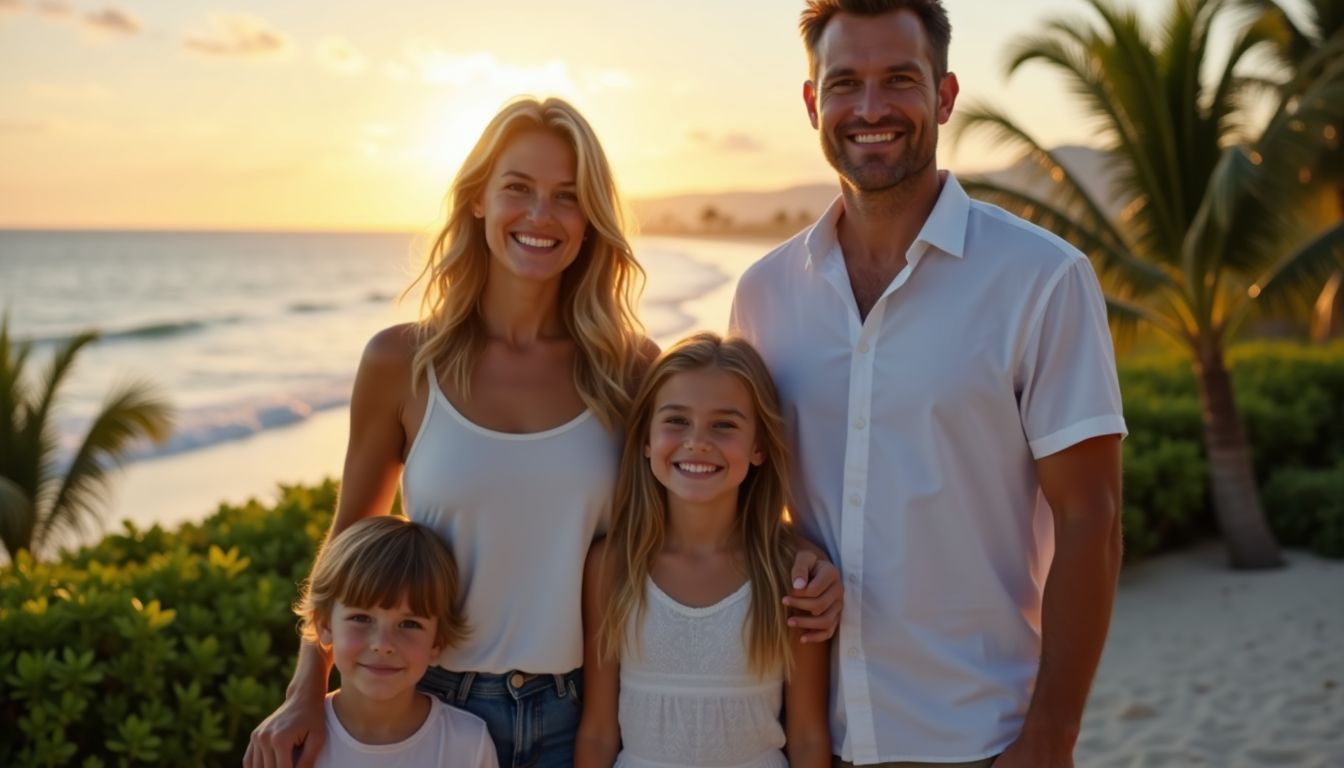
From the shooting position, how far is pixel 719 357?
3150mm

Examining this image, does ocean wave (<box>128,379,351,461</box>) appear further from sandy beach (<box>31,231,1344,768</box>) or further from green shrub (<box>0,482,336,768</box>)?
green shrub (<box>0,482,336,768</box>)

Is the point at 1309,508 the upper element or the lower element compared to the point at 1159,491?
lower

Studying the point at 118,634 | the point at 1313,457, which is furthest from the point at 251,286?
the point at 118,634

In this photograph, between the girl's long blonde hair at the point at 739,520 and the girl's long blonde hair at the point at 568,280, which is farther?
the girl's long blonde hair at the point at 568,280

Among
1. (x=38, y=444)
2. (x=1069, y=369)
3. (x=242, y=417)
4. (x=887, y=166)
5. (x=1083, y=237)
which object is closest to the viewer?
(x=1069, y=369)

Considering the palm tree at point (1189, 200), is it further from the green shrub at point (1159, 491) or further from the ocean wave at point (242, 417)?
the ocean wave at point (242, 417)

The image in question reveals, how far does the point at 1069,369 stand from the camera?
8.87 feet

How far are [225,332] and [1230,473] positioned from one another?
32.2m

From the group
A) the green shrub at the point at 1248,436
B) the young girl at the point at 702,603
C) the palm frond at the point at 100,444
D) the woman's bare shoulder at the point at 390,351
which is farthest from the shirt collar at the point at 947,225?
the palm frond at the point at 100,444

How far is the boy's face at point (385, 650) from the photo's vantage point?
3.02 meters

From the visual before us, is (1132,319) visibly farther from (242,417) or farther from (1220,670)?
(242,417)

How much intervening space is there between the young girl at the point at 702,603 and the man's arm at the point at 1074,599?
55cm

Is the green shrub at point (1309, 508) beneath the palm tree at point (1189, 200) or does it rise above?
beneath

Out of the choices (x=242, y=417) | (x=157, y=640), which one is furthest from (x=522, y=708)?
(x=242, y=417)
